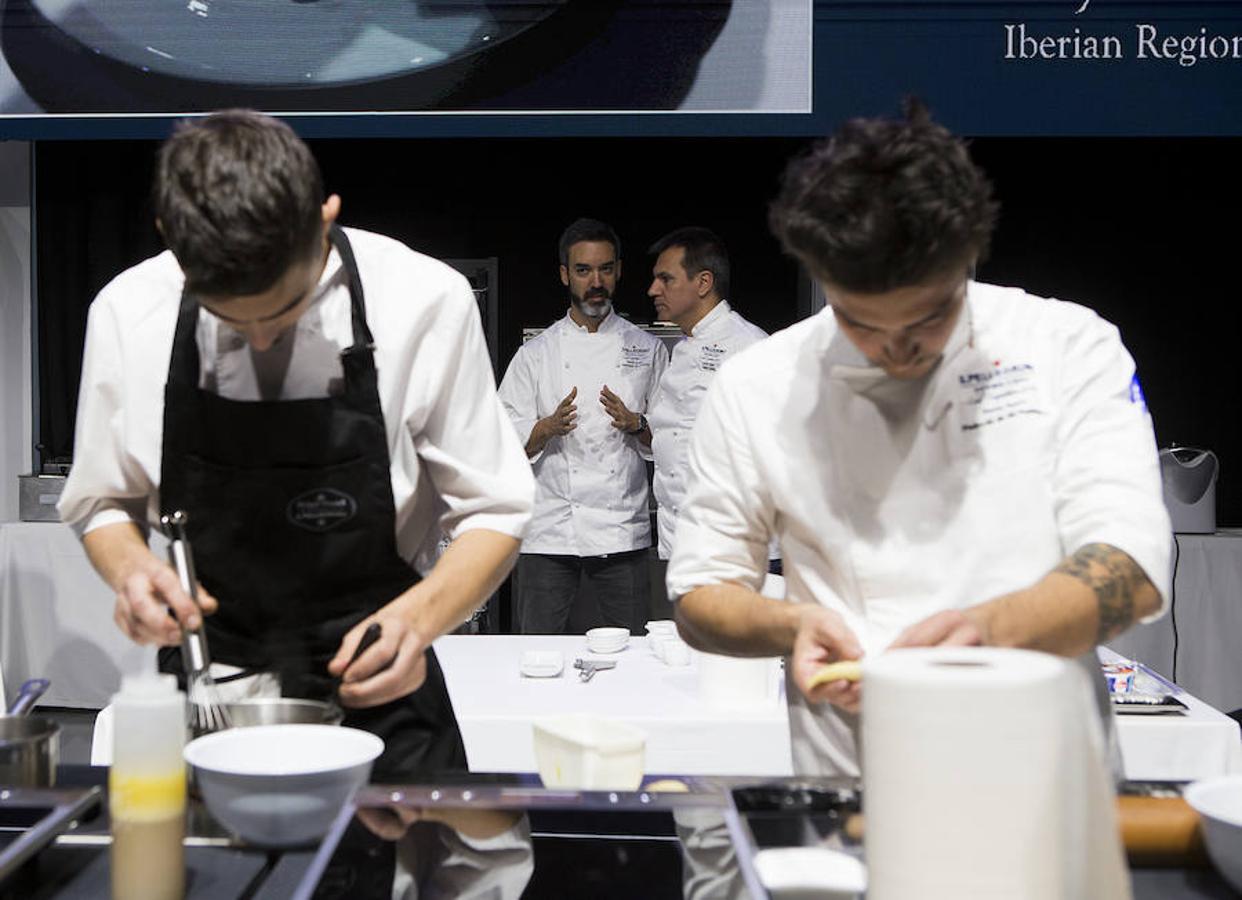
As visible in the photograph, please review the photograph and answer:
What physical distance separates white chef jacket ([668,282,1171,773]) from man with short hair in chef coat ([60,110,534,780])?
0.87 feet

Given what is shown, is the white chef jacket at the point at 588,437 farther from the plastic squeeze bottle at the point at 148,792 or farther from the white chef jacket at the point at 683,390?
the plastic squeeze bottle at the point at 148,792

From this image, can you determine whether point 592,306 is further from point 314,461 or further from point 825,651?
point 825,651

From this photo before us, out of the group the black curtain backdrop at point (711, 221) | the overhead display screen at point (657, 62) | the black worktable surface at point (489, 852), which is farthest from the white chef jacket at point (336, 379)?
the black curtain backdrop at point (711, 221)

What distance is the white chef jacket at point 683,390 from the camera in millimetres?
4469

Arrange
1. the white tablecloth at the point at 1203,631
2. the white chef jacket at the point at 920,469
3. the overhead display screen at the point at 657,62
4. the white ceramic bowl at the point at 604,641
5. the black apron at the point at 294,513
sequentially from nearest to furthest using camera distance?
the white chef jacket at the point at 920,469 < the black apron at the point at 294,513 < the white ceramic bowl at the point at 604,641 < the overhead display screen at the point at 657,62 < the white tablecloth at the point at 1203,631

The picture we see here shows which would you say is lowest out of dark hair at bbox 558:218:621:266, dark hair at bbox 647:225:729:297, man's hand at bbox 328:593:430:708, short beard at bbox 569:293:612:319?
man's hand at bbox 328:593:430:708

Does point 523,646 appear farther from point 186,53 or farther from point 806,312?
point 806,312

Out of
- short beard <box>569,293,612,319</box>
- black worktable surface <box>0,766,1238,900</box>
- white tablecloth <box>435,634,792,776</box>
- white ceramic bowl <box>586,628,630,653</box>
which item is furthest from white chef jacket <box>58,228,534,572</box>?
short beard <box>569,293,612,319</box>

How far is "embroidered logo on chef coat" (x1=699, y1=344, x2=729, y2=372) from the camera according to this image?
4.43 metres

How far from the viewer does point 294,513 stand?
4.80 ft

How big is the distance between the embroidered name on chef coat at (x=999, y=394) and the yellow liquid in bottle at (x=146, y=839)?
0.86 metres

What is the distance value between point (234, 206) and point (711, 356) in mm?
3328

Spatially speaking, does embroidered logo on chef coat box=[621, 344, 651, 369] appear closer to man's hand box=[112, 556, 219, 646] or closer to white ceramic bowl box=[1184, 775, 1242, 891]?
man's hand box=[112, 556, 219, 646]

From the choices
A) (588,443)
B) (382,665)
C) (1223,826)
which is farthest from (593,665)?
(588,443)
